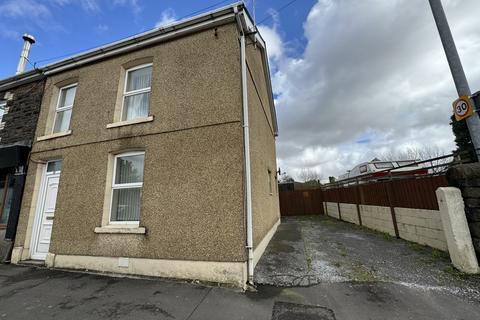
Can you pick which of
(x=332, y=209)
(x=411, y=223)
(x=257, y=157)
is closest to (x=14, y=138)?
(x=257, y=157)

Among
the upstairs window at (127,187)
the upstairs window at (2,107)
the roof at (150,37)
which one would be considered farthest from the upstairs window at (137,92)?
the upstairs window at (2,107)

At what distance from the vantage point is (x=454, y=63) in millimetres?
4090

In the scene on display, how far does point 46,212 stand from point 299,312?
268 inches

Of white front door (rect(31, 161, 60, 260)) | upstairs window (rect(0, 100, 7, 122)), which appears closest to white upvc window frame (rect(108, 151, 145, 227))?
white front door (rect(31, 161, 60, 260))

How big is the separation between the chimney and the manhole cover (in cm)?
1203

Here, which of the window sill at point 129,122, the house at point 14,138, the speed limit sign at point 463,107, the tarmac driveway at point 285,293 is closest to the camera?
the tarmac driveway at point 285,293

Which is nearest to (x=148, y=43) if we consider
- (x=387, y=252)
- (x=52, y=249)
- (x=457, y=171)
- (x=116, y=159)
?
(x=116, y=159)

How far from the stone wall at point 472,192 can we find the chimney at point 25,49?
547 inches

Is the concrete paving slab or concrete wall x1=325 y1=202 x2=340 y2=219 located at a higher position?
concrete wall x1=325 y1=202 x2=340 y2=219

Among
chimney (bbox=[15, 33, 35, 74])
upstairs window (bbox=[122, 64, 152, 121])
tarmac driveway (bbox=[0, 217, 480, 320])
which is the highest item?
chimney (bbox=[15, 33, 35, 74])

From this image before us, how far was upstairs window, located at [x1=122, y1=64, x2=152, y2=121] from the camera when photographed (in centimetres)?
571

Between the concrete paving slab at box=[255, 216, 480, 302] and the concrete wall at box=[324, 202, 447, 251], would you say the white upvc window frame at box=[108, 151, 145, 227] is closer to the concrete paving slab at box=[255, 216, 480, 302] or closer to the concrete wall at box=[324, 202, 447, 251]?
the concrete paving slab at box=[255, 216, 480, 302]

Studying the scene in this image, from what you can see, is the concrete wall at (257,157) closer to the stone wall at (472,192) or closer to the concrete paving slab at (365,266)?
the concrete paving slab at (365,266)

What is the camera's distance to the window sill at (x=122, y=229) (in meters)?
4.50
